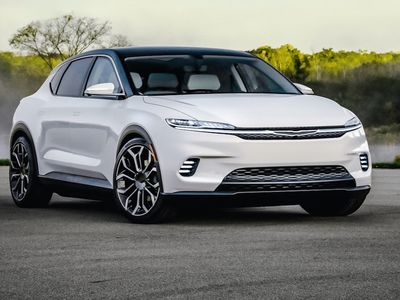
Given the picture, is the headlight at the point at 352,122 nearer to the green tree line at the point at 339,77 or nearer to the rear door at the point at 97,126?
the rear door at the point at 97,126

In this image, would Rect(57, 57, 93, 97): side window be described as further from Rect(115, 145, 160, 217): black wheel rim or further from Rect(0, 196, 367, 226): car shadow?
Rect(115, 145, 160, 217): black wheel rim

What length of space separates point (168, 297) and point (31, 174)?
6.16 meters

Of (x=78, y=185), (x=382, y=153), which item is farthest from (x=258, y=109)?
(x=382, y=153)

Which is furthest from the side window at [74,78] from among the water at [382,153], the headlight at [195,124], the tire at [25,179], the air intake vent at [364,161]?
the water at [382,153]

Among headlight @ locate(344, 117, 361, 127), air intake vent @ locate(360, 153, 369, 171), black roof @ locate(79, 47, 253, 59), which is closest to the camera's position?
headlight @ locate(344, 117, 361, 127)

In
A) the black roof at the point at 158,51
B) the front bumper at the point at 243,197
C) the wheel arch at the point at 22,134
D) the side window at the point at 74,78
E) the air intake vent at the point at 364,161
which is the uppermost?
the black roof at the point at 158,51

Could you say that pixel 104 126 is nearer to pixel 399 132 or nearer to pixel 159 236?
pixel 159 236

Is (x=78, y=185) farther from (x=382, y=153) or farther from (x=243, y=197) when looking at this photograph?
(x=382, y=153)

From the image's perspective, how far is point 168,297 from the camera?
5.98 metres

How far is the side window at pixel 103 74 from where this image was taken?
1065 centimetres

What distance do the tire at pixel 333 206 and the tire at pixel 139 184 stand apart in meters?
1.85

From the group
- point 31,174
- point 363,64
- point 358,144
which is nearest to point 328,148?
point 358,144

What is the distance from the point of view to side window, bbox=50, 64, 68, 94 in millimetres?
12055

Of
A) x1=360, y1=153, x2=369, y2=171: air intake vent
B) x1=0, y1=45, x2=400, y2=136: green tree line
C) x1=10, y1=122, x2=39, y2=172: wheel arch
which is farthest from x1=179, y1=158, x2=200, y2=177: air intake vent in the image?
x1=0, y1=45, x2=400, y2=136: green tree line
